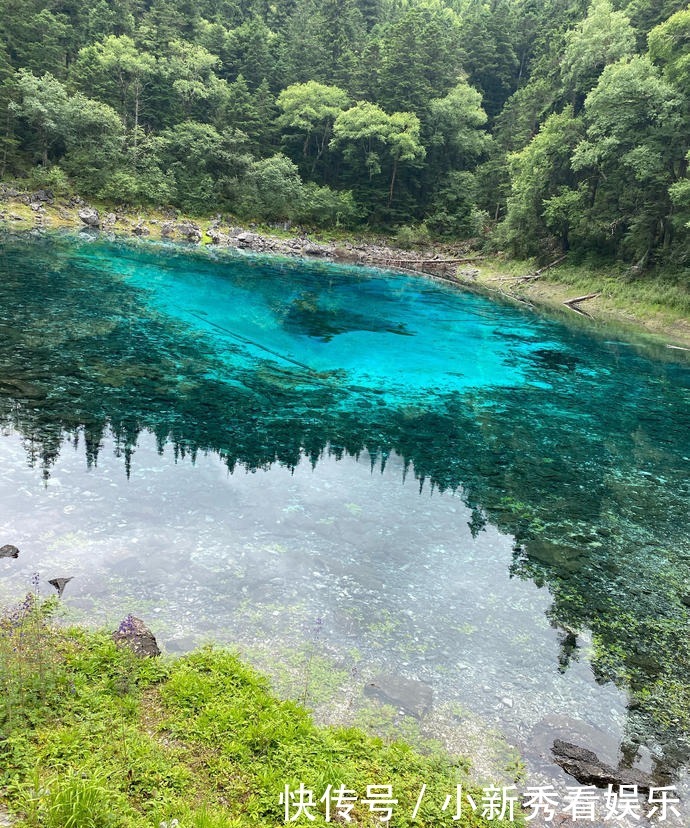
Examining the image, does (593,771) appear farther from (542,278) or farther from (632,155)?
(542,278)

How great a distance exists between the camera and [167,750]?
4.94m

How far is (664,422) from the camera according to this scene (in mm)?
18719

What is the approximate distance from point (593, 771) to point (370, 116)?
233ft

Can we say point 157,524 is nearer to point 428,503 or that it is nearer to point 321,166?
point 428,503

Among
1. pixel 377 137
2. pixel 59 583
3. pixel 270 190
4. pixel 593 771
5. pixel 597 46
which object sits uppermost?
pixel 597 46

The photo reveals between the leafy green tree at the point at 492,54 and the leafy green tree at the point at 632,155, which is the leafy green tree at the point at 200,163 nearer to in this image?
the leafy green tree at the point at 632,155

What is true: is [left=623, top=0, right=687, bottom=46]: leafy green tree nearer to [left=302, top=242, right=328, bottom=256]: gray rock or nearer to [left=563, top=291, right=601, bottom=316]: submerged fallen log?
[left=563, top=291, right=601, bottom=316]: submerged fallen log

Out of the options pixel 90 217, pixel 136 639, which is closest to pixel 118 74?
pixel 90 217

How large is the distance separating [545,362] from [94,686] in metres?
24.1

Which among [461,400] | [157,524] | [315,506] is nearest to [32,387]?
[157,524]

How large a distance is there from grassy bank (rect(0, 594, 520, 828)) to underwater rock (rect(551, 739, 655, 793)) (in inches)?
48.5

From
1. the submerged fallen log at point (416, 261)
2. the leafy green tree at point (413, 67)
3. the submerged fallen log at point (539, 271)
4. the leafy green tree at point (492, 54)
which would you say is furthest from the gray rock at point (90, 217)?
the leafy green tree at point (492, 54)

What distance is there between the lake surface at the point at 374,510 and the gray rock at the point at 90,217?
2937 cm

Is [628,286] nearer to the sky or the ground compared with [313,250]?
nearer to the sky
